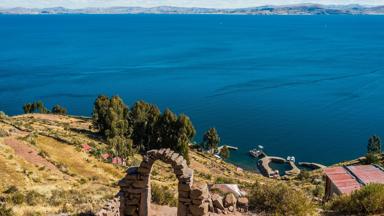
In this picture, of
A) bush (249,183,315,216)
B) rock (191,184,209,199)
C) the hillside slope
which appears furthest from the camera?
the hillside slope

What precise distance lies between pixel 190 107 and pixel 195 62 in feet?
243

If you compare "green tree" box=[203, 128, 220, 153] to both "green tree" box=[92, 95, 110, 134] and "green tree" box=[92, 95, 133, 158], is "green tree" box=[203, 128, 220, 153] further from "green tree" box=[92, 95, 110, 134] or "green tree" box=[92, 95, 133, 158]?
"green tree" box=[92, 95, 110, 134]

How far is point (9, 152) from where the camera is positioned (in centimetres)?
3678

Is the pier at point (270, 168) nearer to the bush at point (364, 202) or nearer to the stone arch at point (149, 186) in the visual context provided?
the bush at point (364, 202)

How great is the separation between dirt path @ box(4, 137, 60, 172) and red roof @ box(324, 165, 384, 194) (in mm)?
25366

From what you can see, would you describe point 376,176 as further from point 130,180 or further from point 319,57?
point 319,57

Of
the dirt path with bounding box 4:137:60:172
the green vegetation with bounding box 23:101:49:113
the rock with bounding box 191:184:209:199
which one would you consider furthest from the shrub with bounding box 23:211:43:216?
the green vegetation with bounding box 23:101:49:113

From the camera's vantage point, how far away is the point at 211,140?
7556 cm

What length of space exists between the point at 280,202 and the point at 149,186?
21.6 ft

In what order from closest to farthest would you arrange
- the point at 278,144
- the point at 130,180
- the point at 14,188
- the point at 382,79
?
the point at 130,180 → the point at 14,188 → the point at 278,144 → the point at 382,79

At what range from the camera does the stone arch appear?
1820 centimetres

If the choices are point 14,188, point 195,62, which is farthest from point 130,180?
point 195,62

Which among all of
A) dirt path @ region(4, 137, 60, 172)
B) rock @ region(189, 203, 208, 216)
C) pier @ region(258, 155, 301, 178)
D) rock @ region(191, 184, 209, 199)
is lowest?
pier @ region(258, 155, 301, 178)

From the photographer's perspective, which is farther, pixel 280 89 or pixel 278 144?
pixel 280 89
